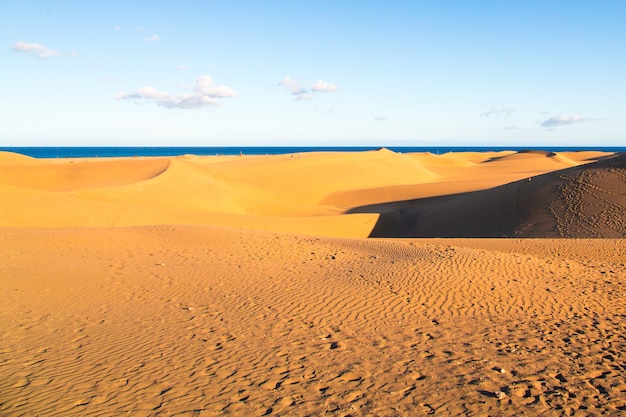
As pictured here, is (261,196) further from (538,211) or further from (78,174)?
(538,211)

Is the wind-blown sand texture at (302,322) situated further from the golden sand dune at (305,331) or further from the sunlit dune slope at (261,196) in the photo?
the sunlit dune slope at (261,196)

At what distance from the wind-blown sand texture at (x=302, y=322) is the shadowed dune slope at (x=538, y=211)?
0.31 m

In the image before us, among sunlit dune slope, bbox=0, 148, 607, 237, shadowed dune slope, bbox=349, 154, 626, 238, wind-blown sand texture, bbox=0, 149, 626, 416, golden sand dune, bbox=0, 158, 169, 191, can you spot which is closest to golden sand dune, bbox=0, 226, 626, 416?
wind-blown sand texture, bbox=0, 149, 626, 416

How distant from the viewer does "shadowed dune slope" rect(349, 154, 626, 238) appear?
63.7ft

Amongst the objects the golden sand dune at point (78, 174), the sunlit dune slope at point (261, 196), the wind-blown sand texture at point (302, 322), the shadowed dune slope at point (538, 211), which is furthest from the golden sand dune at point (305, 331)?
the golden sand dune at point (78, 174)

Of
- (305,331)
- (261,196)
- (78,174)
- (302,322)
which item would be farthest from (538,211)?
(78,174)

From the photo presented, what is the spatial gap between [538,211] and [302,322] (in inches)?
681

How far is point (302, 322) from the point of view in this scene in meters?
7.82

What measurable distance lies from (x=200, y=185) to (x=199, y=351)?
2737 centimetres

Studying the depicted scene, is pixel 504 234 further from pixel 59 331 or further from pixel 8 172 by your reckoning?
pixel 8 172

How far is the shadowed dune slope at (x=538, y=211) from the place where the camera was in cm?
1941

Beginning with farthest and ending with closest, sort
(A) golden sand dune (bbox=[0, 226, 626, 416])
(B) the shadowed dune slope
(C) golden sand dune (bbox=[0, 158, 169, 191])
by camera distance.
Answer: (C) golden sand dune (bbox=[0, 158, 169, 191])
(B) the shadowed dune slope
(A) golden sand dune (bbox=[0, 226, 626, 416])

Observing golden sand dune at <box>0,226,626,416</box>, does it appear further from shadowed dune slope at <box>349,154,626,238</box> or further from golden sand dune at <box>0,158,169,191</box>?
golden sand dune at <box>0,158,169,191</box>

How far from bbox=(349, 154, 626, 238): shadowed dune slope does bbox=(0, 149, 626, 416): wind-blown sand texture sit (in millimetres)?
307
